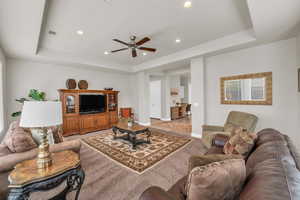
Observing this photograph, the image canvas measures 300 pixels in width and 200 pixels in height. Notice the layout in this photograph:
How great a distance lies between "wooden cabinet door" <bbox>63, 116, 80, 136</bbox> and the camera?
4.56m

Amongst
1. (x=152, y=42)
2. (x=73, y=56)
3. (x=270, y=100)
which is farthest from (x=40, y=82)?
(x=270, y=100)

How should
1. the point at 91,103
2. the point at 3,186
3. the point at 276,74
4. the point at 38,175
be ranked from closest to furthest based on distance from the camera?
the point at 38,175, the point at 3,186, the point at 276,74, the point at 91,103

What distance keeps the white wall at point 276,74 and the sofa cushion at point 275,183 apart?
10.1ft

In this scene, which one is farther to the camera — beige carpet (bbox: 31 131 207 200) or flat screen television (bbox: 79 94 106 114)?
flat screen television (bbox: 79 94 106 114)

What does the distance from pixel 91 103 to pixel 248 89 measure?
542cm

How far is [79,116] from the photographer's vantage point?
484 cm

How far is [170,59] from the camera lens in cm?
486

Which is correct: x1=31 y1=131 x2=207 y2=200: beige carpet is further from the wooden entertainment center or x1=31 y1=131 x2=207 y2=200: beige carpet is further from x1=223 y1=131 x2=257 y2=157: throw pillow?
the wooden entertainment center

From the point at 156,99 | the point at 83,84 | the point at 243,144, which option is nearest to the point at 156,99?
the point at 156,99

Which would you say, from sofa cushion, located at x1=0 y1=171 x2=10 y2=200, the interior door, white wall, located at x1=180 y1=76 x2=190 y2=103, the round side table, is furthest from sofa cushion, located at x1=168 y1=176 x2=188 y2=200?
white wall, located at x1=180 y1=76 x2=190 y2=103

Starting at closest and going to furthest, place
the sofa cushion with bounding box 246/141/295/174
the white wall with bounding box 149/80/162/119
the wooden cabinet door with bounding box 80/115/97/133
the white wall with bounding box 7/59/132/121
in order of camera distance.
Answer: the sofa cushion with bounding box 246/141/295/174
the white wall with bounding box 7/59/132/121
the wooden cabinet door with bounding box 80/115/97/133
the white wall with bounding box 149/80/162/119

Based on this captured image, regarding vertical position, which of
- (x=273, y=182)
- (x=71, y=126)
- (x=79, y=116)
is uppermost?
(x=273, y=182)

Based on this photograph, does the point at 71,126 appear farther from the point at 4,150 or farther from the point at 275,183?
the point at 275,183

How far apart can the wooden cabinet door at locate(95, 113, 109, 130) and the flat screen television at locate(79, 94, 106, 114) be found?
0.85 ft
